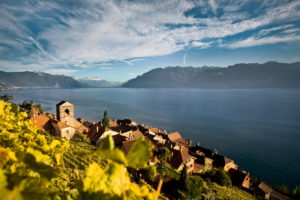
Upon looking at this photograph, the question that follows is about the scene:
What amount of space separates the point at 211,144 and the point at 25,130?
6544cm

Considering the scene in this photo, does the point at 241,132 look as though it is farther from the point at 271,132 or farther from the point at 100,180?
the point at 100,180

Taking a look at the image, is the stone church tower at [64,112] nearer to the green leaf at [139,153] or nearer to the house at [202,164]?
the house at [202,164]

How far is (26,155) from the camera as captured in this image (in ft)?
4.38

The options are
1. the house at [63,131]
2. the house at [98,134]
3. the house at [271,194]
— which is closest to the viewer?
the house at [271,194]

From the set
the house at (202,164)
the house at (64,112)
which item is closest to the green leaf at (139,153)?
the house at (202,164)

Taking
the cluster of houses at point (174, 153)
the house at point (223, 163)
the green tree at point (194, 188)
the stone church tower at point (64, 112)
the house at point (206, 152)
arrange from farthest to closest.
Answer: the house at point (206, 152) < the stone church tower at point (64, 112) < the house at point (223, 163) < the cluster of houses at point (174, 153) < the green tree at point (194, 188)

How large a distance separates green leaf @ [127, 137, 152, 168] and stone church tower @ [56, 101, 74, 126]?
4447 cm

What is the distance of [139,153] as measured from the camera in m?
1.02

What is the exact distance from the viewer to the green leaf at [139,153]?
990 millimetres

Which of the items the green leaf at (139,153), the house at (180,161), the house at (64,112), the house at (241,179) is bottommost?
the house at (241,179)

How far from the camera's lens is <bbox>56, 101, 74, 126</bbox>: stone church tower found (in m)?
39.2

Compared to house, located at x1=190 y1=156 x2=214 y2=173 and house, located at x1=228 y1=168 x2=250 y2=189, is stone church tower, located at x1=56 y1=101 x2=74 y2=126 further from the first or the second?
house, located at x1=228 y1=168 x2=250 y2=189

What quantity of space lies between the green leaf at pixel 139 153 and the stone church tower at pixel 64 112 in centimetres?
4447

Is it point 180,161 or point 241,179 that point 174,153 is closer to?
point 180,161
